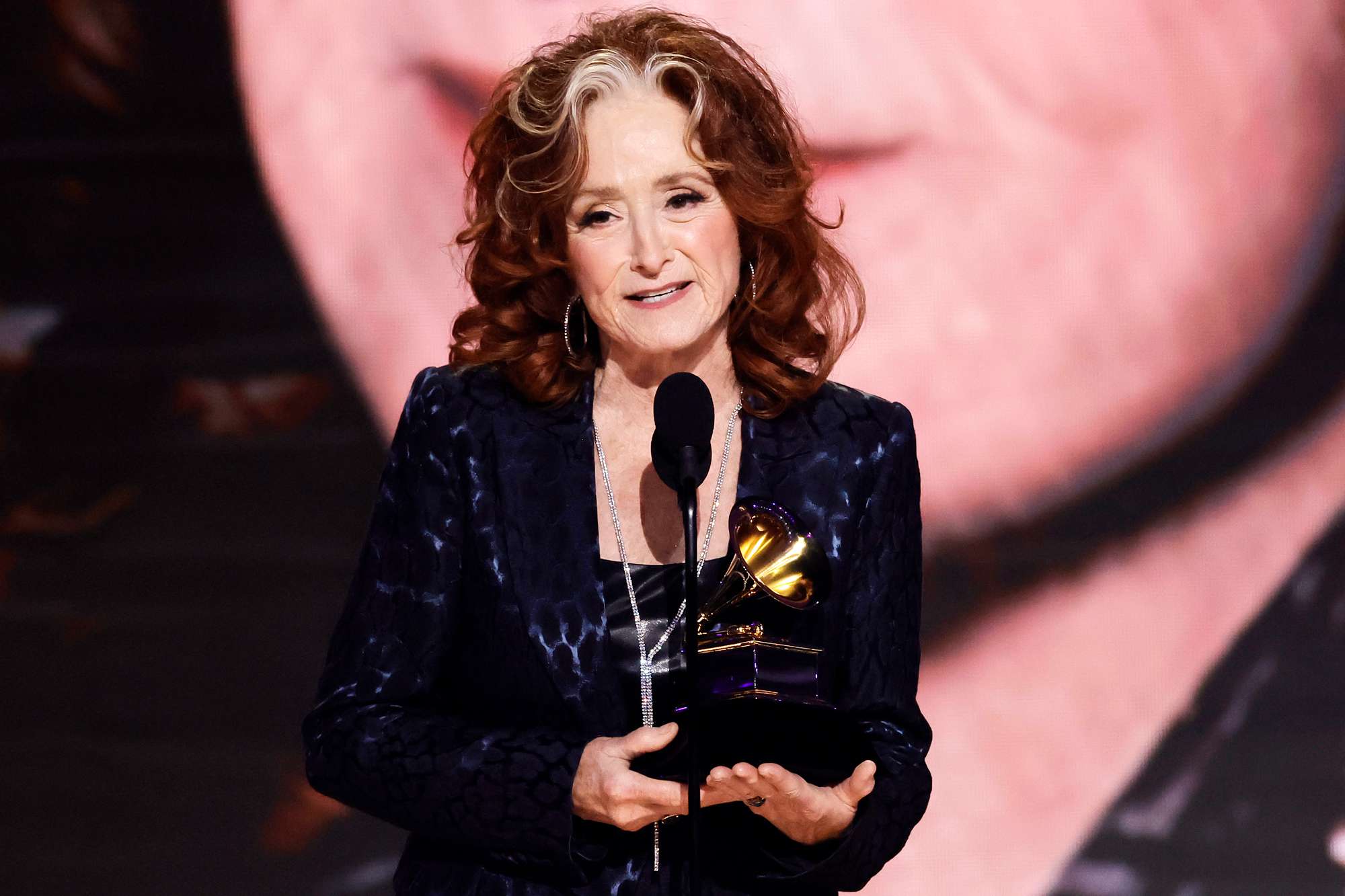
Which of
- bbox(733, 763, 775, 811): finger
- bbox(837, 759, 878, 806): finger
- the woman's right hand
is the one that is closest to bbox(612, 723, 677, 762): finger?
the woman's right hand

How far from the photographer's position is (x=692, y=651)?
138 centimetres

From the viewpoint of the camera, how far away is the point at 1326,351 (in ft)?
9.73

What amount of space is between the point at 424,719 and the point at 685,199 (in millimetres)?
760

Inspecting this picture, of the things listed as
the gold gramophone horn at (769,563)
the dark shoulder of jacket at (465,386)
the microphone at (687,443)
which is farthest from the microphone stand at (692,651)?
the dark shoulder of jacket at (465,386)

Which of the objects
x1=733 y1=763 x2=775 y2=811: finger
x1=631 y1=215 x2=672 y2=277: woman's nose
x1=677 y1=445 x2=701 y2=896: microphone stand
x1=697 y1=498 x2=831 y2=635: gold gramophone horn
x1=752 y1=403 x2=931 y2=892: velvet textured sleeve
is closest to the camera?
x1=677 y1=445 x2=701 y2=896: microphone stand

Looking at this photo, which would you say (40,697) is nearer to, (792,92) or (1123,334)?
(792,92)

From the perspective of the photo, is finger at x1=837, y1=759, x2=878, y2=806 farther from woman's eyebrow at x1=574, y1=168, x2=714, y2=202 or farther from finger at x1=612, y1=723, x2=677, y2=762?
woman's eyebrow at x1=574, y1=168, x2=714, y2=202

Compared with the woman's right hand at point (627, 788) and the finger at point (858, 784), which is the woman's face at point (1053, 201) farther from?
the woman's right hand at point (627, 788)

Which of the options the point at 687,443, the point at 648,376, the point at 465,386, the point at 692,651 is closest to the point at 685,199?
the point at 648,376

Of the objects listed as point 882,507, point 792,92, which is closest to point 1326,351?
point 792,92

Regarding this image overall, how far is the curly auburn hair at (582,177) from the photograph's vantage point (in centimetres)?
189

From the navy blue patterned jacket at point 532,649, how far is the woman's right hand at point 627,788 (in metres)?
0.03

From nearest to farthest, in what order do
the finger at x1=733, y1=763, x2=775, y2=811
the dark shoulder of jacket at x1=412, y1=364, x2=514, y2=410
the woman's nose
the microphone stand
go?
1. the microphone stand
2. the finger at x1=733, y1=763, x2=775, y2=811
3. the woman's nose
4. the dark shoulder of jacket at x1=412, y1=364, x2=514, y2=410

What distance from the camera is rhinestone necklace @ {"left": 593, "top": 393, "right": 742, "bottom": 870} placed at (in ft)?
5.83
